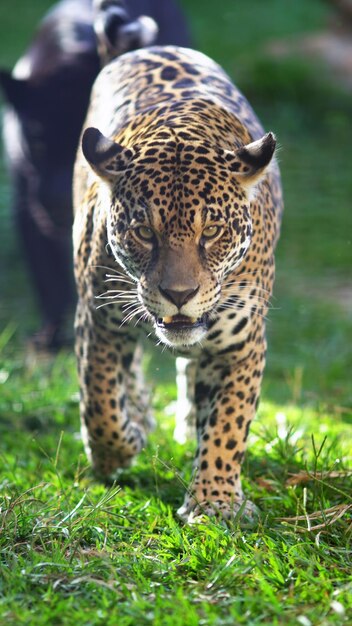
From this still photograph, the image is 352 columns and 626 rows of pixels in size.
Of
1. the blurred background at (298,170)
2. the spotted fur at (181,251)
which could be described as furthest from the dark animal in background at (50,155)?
the spotted fur at (181,251)

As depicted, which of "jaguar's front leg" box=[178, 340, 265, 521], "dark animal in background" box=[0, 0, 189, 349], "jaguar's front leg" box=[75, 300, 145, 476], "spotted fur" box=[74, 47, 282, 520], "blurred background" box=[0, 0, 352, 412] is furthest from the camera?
"dark animal in background" box=[0, 0, 189, 349]

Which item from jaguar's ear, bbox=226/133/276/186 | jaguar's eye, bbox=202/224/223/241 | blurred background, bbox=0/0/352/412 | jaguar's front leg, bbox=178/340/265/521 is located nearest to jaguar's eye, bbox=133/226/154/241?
jaguar's eye, bbox=202/224/223/241

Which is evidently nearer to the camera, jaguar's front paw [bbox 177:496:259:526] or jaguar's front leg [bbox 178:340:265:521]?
jaguar's front paw [bbox 177:496:259:526]

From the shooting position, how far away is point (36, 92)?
32.2 ft

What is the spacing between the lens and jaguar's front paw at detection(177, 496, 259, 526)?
455 centimetres

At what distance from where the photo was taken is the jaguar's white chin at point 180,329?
4.39 metres

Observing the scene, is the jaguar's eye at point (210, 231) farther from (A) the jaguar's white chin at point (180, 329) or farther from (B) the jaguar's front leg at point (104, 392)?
(B) the jaguar's front leg at point (104, 392)

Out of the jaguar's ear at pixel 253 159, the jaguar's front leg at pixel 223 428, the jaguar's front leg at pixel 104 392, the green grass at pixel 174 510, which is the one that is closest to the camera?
the green grass at pixel 174 510

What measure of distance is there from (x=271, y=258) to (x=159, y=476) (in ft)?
3.30

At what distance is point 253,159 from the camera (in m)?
4.52

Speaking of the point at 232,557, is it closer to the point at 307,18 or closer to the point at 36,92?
the point at 36,92

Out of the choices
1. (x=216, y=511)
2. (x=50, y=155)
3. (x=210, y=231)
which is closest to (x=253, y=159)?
(x=210, y=231)

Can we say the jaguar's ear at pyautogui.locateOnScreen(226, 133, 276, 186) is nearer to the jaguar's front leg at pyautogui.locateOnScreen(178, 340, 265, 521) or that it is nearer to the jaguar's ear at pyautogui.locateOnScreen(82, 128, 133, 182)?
the jaguar's ear at pyautogui.locateOnScreen(82, 128, 133, 182)

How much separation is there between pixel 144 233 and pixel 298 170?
10.0m
